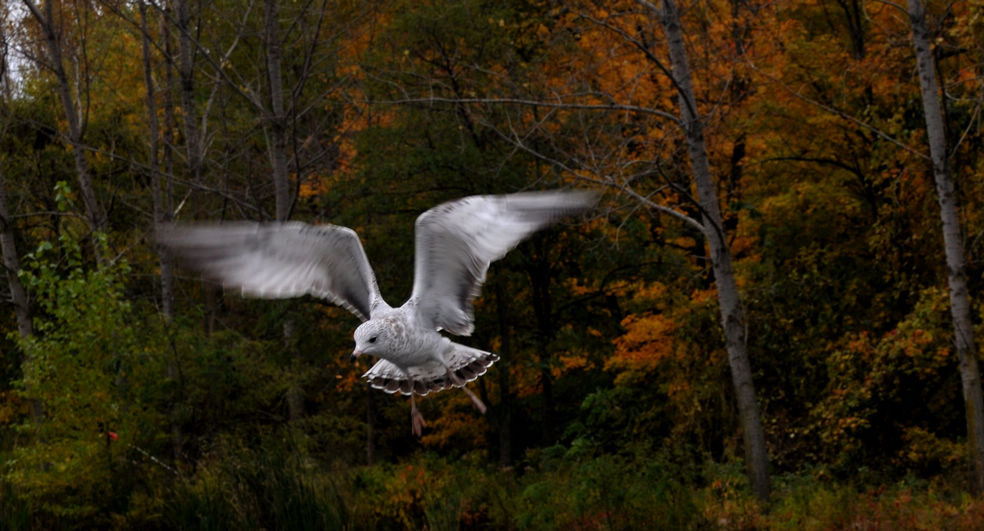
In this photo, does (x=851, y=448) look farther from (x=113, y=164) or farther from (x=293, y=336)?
(x=113, y=164)

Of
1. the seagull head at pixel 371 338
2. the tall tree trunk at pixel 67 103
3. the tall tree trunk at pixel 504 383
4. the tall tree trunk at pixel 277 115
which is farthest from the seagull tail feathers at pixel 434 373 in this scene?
the tall tree trunk at pixel 67 103

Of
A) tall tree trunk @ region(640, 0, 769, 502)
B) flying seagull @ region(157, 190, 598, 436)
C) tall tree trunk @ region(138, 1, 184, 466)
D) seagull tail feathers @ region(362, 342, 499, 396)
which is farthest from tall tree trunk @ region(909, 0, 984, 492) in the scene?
tall tree trunk @ region(138, 1, 184, 466)

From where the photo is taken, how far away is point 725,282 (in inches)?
428

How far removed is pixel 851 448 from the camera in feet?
44.5

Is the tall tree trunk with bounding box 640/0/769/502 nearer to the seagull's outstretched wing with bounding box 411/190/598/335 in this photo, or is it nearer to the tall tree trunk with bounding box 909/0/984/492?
the tall tree trunk with bounding box 909/0/984/492

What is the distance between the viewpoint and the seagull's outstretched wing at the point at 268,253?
24.3 ft

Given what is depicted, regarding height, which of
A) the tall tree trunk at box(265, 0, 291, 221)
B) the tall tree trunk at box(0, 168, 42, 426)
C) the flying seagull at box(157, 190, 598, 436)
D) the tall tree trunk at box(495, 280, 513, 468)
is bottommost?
the tall tree trunk at box(495, 280, 513, 468)

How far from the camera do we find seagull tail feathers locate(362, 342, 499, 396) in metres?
8.42

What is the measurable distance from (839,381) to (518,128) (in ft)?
18.8

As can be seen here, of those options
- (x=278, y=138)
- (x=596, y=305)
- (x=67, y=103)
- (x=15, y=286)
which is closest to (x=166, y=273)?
(x=15, y=286)

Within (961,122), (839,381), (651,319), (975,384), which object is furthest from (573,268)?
(975,384)

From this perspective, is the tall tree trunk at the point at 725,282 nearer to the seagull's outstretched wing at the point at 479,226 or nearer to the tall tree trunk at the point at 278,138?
the seagull's outstretched wing at the point at 479,226

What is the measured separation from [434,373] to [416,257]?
133 cm

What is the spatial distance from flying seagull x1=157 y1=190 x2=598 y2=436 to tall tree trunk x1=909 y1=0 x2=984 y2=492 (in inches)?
190
